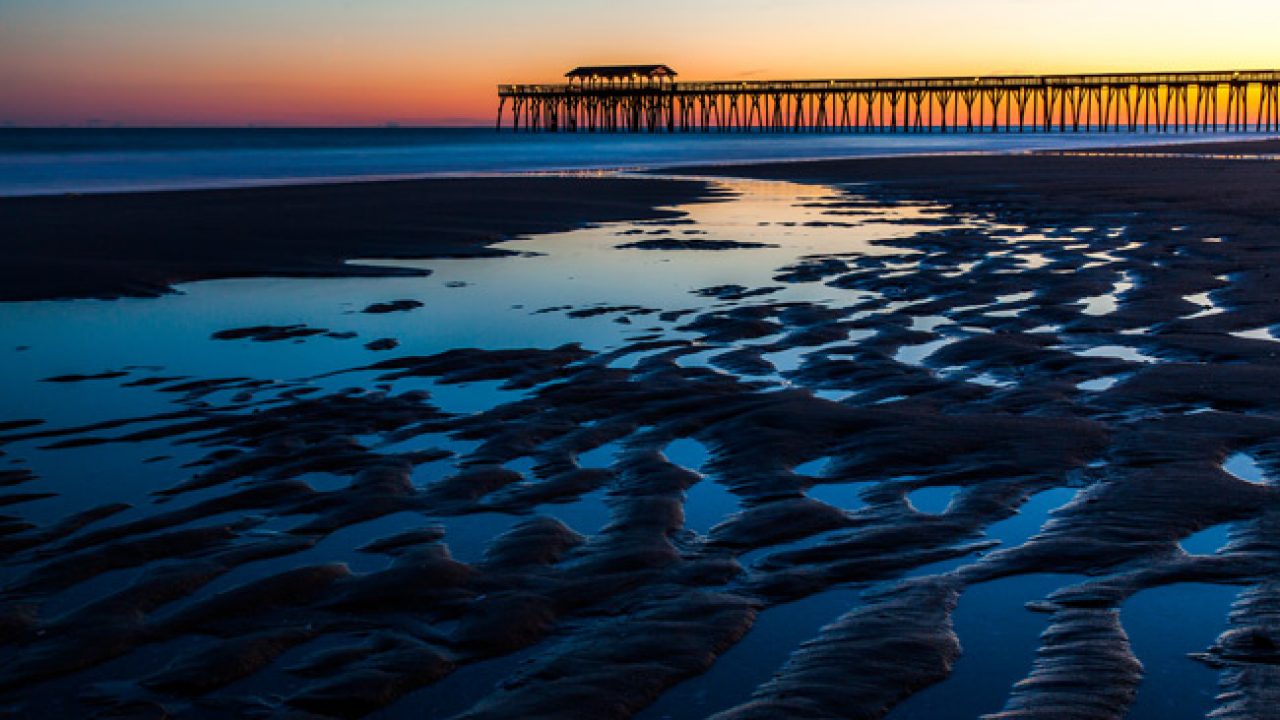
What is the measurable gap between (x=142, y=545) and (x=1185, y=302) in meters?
7.00

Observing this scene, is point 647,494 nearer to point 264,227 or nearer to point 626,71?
point 264,227

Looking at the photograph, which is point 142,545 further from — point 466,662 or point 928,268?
point 928,268

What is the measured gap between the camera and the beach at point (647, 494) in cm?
292

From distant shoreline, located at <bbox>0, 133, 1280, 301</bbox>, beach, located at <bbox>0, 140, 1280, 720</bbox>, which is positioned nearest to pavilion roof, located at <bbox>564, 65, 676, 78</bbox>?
distant shoreline, located at <bbox>0, 133, 1280, 301</bbox>

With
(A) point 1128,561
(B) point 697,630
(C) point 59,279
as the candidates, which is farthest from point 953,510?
(C) point 59,279

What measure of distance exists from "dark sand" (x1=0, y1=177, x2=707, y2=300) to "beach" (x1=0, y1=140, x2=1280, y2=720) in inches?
25.1

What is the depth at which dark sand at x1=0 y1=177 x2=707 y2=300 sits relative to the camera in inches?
449

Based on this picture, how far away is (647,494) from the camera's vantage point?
14.7 feet

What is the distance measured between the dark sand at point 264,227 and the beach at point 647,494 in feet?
2.10

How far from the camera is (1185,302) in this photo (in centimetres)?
870

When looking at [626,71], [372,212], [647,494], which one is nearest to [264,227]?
[372,212]

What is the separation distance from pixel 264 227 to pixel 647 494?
494 inches

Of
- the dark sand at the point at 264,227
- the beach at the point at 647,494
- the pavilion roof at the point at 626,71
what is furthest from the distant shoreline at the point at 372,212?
the pavilion roof at the point at 626,71

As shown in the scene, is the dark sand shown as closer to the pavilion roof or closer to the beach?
the beach
